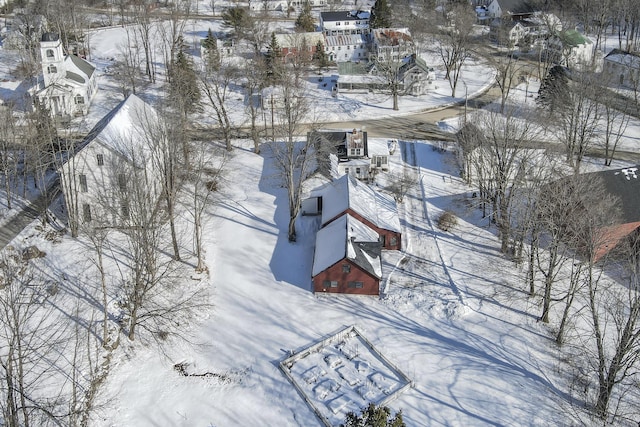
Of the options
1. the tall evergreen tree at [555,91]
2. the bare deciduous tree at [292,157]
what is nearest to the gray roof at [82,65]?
the bare deciduous tree at [292,157]

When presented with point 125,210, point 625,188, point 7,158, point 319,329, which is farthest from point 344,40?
point 319,329

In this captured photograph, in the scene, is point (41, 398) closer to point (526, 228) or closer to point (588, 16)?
point (526, 228)

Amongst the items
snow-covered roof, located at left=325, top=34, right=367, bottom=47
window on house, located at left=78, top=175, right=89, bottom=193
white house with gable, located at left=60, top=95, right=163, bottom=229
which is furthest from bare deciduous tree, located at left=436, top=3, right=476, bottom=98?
window on house, located at left=78, top=175, right=89, bottom=193

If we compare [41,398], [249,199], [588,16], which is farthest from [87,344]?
[588,16]

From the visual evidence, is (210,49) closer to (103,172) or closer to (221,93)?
(221,93)

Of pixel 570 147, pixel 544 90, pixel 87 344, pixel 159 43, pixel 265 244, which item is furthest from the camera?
pixel 159 43

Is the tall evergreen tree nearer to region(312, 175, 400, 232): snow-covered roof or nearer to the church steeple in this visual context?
region(312, 175, 400, 232): snow-covered roof

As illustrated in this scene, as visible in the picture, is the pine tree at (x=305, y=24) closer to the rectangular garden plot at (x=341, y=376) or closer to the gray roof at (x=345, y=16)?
the gray roof at (x=345, y=16)
